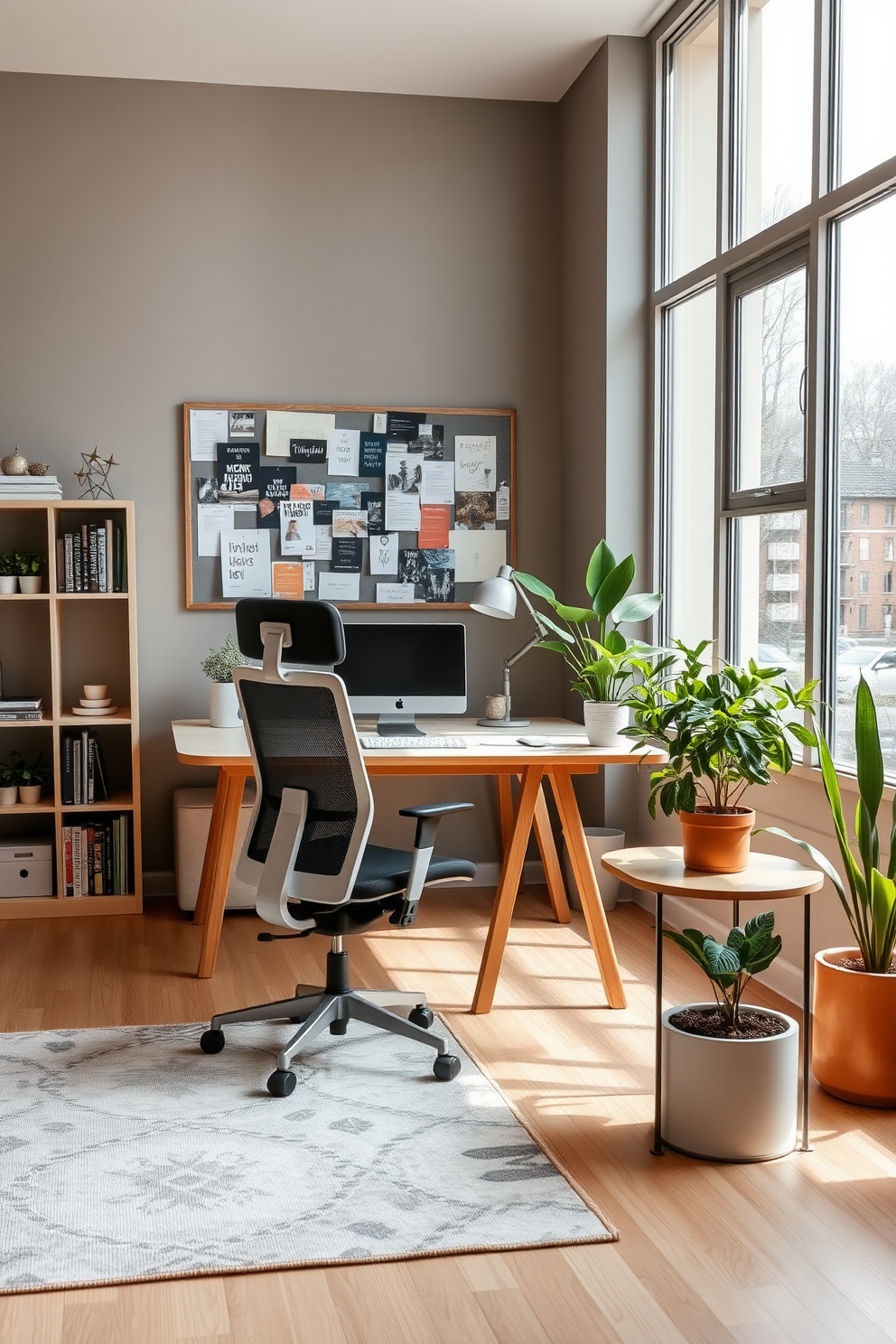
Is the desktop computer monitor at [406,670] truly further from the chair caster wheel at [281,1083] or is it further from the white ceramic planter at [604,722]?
the chair caster wheel at [281,1083]

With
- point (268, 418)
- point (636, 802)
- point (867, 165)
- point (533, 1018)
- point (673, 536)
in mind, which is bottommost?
point (533, 1018)

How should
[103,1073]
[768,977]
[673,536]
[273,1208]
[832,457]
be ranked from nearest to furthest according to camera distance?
[273,1208] < [103,1073] < [832,457] < [768,977] < [673,536]

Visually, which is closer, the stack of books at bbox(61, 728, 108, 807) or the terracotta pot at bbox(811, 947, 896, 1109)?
the terracotta pot at bbox(811, 947, 896, 1109)

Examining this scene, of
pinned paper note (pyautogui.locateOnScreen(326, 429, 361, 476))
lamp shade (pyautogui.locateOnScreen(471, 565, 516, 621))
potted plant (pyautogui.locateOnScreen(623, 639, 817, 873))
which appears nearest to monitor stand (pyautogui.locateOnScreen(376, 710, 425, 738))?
lamp shade (pyautogui.locateOnScreen(471, 565, 516, 621))

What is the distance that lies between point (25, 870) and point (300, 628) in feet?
7.22

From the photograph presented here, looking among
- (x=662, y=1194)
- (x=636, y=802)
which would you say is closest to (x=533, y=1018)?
(x=662, y=1194)

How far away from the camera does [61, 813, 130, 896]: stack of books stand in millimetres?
4559

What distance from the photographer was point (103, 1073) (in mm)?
3021

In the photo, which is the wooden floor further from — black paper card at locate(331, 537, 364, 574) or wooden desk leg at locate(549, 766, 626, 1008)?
black paper card at locate(331, 537, 364, 574)

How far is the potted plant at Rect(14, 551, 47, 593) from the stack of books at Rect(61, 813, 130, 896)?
87 centimetres

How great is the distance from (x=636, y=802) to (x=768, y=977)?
3.80 ft

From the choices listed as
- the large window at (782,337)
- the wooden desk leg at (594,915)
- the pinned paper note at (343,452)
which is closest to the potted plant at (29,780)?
the pinned paper note at (343,452)

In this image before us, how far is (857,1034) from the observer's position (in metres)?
2.80

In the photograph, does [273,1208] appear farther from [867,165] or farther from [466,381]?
[466,381]
